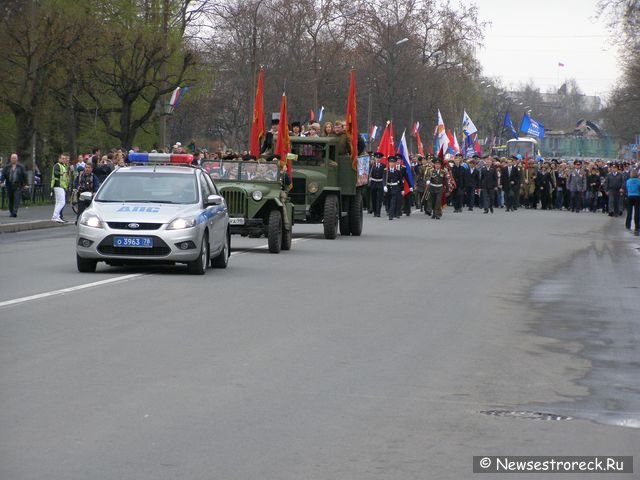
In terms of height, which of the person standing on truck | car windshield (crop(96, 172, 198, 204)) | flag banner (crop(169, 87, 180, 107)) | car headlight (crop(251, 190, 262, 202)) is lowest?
car headlight (crop(251, 190, 262, 202))

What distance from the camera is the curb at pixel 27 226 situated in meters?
32.4

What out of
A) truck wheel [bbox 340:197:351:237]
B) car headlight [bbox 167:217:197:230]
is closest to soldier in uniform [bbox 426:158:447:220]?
truck wheel [bbox 340:197:351:237]

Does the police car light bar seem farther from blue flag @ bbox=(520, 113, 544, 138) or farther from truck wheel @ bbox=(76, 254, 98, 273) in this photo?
blue flag @ bbox=(520, 113, 544, 138)

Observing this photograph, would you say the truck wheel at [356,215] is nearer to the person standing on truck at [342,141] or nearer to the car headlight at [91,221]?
the person standing on truck at [342,141]

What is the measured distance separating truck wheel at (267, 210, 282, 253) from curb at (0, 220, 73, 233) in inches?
396

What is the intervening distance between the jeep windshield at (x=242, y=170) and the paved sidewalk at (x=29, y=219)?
8.42 m

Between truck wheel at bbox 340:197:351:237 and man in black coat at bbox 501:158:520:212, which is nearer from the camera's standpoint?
truck wheel at bbox 340:197:351:237

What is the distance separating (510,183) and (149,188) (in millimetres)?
37346

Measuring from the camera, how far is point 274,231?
79.4 feet

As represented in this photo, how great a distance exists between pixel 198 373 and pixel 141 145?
5269 centimetres

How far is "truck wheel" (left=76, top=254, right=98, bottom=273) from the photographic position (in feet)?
61.4

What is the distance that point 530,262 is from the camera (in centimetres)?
2433

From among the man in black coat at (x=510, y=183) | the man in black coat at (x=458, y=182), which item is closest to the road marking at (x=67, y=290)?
the man in black coat at (x=458, y=182)

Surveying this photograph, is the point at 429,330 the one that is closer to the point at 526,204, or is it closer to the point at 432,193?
the point at 432,193
